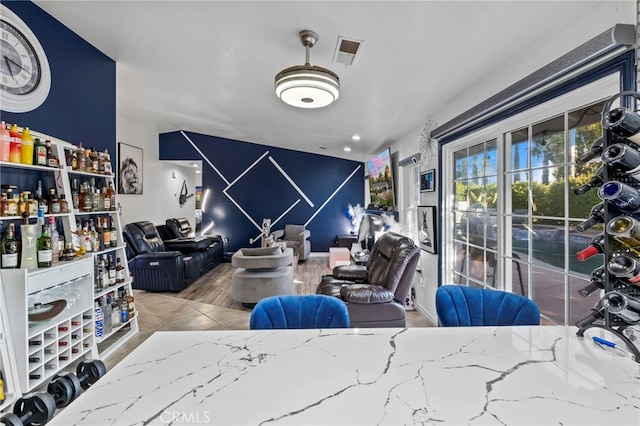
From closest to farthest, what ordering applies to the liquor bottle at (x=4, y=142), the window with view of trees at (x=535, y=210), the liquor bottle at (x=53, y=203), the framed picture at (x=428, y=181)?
1. the window with view of trees at (x=535, y=210)
2. the liquor bottle at (x=4, y=142)
3. the liquor bottle at (x=53, y=203)
4. the framed picture at (x=428, y=181)

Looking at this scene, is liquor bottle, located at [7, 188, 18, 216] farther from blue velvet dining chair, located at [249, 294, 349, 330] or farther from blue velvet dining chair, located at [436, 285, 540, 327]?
blue velvet dining chair, located at [436, 285, 540, 327]

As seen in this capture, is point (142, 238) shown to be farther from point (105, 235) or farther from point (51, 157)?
point (51, 157)

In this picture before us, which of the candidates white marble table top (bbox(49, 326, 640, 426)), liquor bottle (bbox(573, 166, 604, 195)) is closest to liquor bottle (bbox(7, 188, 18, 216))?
white marble table top (bbox(49, 326, 640, 426))

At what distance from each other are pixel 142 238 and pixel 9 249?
10.4 feet

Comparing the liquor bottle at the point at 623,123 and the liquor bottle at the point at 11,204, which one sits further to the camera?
the liquor bottle at the point at 11,204

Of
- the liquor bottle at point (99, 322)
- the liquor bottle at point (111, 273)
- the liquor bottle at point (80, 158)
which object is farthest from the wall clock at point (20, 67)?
the liquor bottle at point (99, 322)

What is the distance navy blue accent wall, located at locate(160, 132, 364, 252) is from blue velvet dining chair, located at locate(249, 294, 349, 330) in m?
6.14

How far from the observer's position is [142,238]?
5.00 metres

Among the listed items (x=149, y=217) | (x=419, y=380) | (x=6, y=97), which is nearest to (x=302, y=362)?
(x=419, y=380)

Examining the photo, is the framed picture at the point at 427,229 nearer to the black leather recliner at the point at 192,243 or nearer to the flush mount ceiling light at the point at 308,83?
the flush mount ceiling light at the point at 308,83

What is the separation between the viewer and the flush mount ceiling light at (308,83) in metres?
2.00

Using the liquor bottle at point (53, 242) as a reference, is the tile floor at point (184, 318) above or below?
below

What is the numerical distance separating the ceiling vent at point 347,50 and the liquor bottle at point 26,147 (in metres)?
2.25

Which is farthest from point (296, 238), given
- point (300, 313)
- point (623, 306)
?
point (623, 306)
